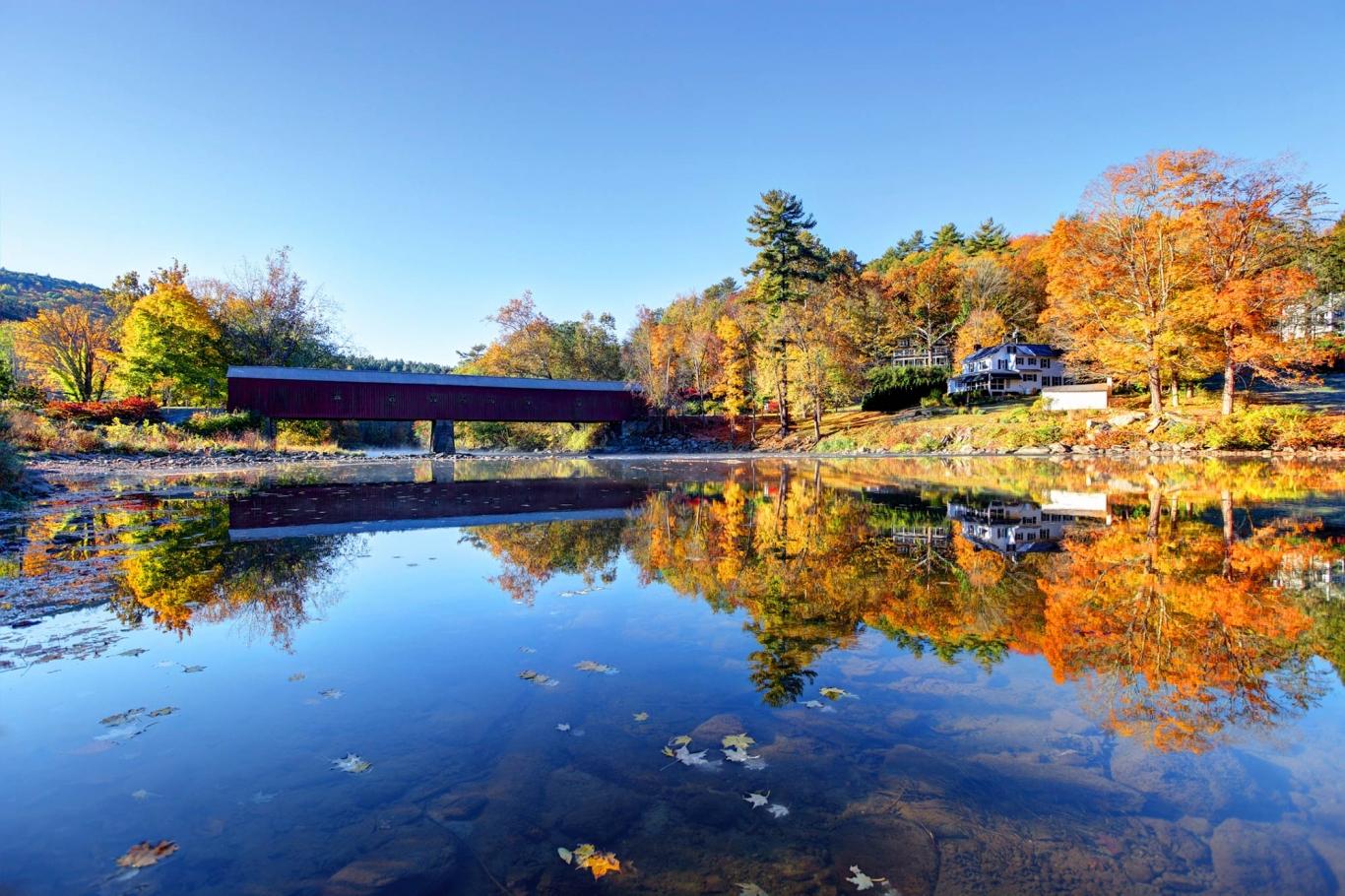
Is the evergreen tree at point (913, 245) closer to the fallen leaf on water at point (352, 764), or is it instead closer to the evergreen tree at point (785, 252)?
the evergreen tree at point (785, 252)

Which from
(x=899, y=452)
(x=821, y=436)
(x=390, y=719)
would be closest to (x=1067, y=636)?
Answer: (x=390, y=719)

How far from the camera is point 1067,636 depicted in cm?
518

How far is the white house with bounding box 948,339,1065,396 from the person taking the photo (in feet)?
153

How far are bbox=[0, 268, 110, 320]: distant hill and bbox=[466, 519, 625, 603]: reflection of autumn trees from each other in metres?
62.1

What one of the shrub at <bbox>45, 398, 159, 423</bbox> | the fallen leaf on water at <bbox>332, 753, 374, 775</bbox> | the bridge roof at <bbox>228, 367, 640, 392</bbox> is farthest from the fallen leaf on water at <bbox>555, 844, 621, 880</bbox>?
the bridge roof at <bbox>228, 367, 640, 392</bbox>

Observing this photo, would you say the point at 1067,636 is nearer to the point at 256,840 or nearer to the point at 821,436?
the point at 256,840

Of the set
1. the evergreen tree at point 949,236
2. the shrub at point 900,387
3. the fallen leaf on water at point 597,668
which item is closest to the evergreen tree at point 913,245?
the evergreen tree at point 949,236

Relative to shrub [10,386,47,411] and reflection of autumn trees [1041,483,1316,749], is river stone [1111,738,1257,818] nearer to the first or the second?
reflection of autumn trees [1041,483,1316,749]

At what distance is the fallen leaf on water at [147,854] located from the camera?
266cm

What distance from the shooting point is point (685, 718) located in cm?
399

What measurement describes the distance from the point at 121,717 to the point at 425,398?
1483 inches

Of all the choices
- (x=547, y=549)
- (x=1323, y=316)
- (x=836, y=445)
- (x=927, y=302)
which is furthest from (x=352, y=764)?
(x=1323, y=316)

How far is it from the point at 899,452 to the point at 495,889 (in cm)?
3536

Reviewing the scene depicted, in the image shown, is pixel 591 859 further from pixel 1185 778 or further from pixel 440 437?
pixel 440 437
